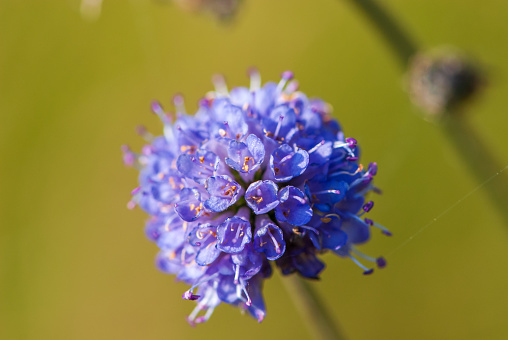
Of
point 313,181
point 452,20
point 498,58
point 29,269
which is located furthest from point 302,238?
point 29,269

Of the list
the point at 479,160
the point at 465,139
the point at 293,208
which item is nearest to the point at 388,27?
the point at 465,139

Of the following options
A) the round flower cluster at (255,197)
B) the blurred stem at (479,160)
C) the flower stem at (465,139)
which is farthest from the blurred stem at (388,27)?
the round flower cluster at (255,197)

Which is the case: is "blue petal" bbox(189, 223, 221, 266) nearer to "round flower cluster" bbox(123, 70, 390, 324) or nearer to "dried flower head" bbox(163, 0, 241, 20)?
"round flower cluster" bbox(123, 70, 390, 324)

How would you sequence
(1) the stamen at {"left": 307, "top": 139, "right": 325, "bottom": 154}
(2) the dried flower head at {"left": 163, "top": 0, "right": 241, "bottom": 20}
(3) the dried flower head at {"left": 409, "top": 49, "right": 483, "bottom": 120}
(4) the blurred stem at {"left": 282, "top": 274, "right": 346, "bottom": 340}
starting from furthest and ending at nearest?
1. (2) the dried flower head at {"left": 163, "top": 0, "right": 241, "bottom": 20}
2. (3) the dried flower head at {"left": 409, "top": 49, "right": 483, "bottom": 120}
3. (4) the blurred stem at {"left": 282, "top": 274, "right": 346, "bottom": 340}
4. (1) the stamen at {"left": 307, "top": 139, "right": 325, "bottom": 154}

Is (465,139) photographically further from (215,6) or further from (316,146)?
(215,6)

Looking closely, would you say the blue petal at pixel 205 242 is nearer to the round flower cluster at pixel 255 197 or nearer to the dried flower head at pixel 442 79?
the round flower cluster at pixel 255 197

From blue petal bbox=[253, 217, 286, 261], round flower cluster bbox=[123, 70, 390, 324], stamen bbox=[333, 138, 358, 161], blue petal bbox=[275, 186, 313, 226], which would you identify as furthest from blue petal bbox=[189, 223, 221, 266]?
stamen bbox=[333, 138, 358, 161]
